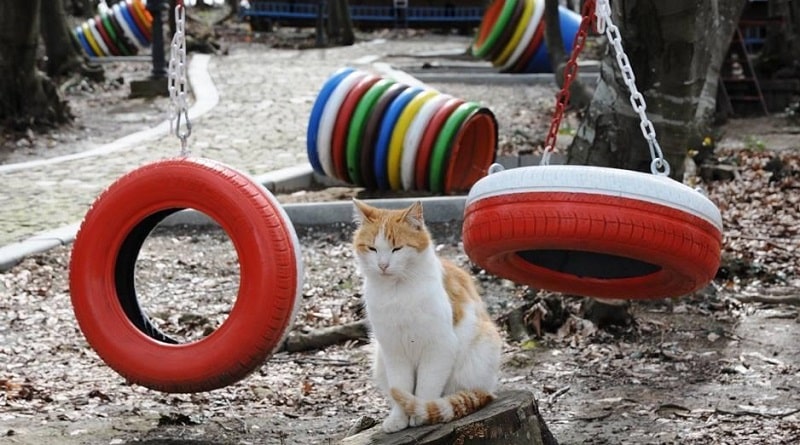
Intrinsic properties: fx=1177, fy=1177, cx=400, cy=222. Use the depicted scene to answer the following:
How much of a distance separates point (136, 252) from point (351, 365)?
4.29 feet

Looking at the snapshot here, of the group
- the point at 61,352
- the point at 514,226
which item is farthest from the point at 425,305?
the point at 61,352

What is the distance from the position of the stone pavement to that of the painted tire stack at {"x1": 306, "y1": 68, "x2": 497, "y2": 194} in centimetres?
118

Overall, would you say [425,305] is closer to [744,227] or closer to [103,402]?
[103,402]

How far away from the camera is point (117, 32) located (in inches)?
923

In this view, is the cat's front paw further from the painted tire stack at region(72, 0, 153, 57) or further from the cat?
the painted tire stack at region(72, 0, 153, 57)

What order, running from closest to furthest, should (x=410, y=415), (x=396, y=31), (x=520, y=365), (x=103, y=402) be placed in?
(x=410, y=415) < (x=103, y=402) < (x=520, y=365) < (x=396, y=31)

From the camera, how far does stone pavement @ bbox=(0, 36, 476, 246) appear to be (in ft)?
29.5

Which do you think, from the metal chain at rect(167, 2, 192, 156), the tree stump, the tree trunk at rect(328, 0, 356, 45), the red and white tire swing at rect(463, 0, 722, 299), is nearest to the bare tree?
the red and white tire swing at rect(463, 0, 722, 299)

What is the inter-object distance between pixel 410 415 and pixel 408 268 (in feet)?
1.66

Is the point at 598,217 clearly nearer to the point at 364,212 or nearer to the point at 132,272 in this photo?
the point at 364,212

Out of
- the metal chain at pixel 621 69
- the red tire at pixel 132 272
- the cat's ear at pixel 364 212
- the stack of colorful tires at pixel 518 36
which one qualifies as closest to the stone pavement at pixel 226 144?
the stack of colorful tires at pixel 518 36

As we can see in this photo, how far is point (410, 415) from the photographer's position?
4039 millimetres

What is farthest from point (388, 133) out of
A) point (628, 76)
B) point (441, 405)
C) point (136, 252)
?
point (441, 405)

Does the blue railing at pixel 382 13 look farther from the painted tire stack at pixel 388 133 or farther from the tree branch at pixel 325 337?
the tree branch at pixel 325 337
